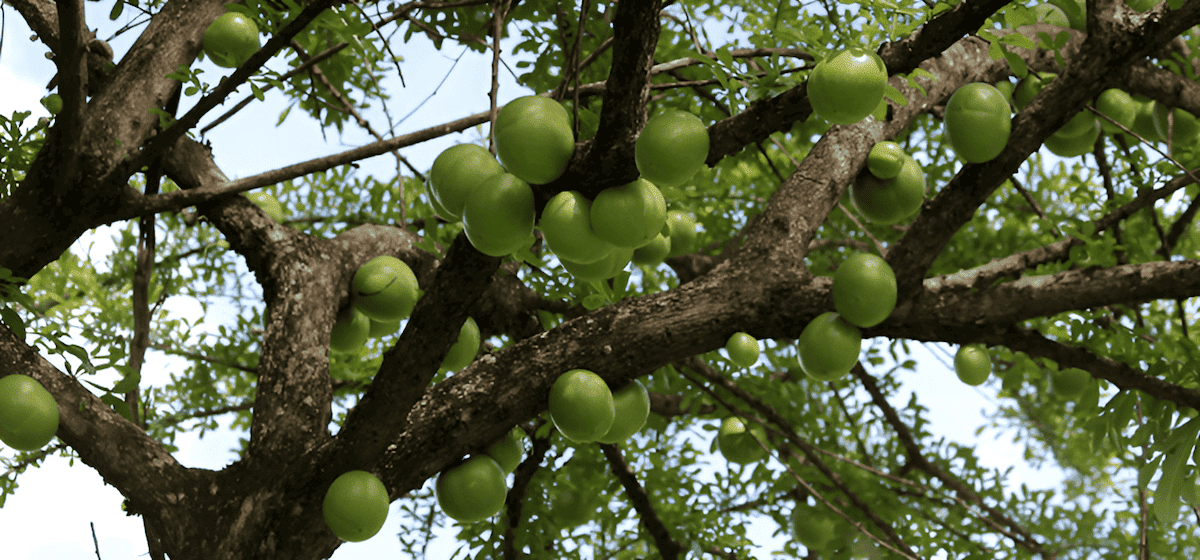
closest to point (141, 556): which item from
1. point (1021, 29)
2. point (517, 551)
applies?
point (517, 551)

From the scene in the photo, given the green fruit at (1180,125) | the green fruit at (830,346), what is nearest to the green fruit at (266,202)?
the green fruit at (830,346)

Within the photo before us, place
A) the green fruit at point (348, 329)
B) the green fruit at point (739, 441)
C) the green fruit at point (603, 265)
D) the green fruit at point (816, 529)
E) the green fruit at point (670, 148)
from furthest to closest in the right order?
the green fruit at point (816, 529)
the green fruit at point (739, 441)
the green fruit at point (348, 329)
the green fruit at point (603, 265)
the green fruit at point (670, 148)

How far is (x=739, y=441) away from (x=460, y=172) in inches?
77.4

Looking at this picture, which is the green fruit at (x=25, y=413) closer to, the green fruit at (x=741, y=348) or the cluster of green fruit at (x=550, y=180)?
the cluster of green fruit at (x=550, y=180)

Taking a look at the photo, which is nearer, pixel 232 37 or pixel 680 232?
pixel 232 37

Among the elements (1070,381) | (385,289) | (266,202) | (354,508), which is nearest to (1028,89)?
(1070,381)

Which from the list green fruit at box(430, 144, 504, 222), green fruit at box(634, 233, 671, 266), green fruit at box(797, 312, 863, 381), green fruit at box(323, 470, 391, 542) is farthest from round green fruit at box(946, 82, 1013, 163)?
green fruit at box(323, 470, 391, 542)

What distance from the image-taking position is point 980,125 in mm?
2045

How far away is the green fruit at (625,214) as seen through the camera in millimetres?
1526

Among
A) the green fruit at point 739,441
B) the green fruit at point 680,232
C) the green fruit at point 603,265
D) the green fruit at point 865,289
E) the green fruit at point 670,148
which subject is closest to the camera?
the green fruit at point 670,148

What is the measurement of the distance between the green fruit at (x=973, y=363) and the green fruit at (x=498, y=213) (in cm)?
202

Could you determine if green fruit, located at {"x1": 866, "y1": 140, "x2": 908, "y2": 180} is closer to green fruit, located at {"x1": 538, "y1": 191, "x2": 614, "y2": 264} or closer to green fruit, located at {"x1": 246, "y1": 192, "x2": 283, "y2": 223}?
green fruit, located at {"x1": 538, "y1": 191, "x2": 614, "y2": 264}

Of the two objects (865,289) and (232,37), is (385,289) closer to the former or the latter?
(232,37)

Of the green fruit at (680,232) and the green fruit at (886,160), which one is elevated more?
the green fruit at (680,232)
